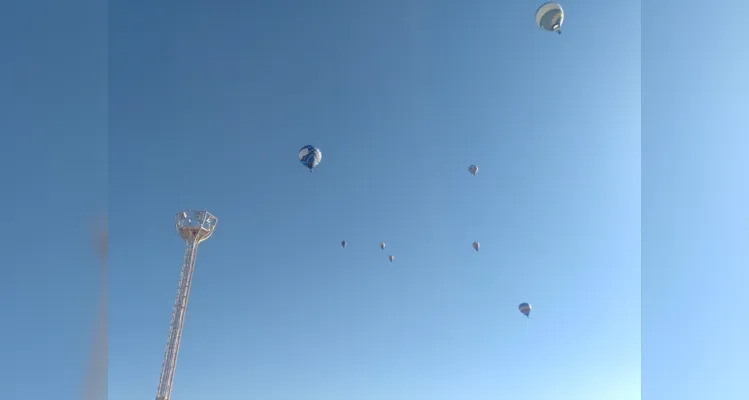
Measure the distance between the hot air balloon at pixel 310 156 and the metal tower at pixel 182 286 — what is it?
4.90 feet

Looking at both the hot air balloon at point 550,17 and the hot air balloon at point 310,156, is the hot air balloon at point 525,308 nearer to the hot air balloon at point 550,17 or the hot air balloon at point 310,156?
the hot air balloon at point 310,156

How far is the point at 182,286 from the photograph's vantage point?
4398mm

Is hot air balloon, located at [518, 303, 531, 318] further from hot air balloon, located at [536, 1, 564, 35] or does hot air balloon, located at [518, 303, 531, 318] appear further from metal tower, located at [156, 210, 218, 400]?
metal tower, located at [156, 210, 218, 400]

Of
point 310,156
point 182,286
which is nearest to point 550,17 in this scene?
point 310,156

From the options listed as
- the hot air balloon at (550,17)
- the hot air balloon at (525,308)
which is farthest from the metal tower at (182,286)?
the hot air balloon at (525,308)

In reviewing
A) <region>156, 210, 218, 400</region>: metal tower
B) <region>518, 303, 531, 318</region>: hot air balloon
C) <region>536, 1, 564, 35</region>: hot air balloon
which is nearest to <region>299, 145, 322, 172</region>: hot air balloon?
<region>156, 210, 218, 400</region>: metal tower

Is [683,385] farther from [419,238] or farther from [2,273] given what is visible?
[419,238]

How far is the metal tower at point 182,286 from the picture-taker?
4371 mm

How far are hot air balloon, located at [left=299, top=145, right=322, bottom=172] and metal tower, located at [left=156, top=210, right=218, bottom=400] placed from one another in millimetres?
1494

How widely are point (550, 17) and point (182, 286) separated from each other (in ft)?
13.7

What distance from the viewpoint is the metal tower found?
4.37m

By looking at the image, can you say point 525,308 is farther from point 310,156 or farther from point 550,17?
point 550,17

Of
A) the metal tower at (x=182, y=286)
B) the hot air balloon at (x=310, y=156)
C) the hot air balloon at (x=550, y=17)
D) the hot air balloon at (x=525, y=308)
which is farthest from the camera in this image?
the hot air balloon at (x=525, y=308)

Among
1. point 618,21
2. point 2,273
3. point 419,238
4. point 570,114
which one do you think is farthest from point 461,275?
point 2,273
